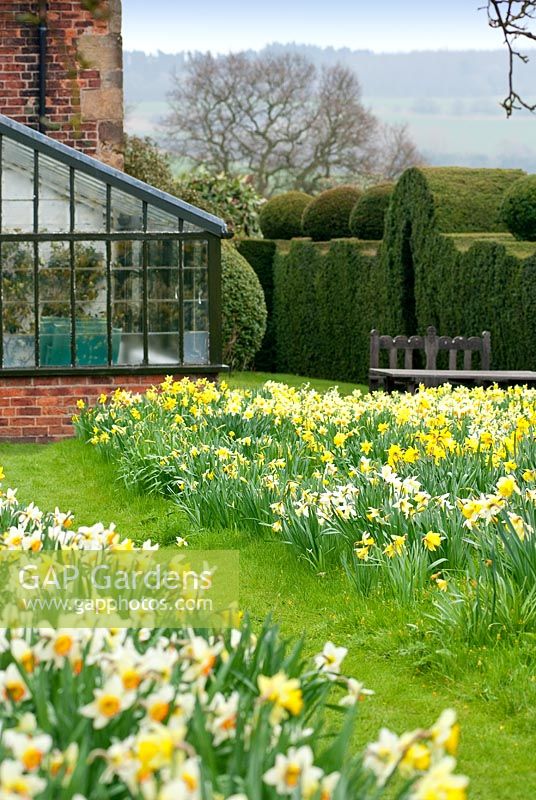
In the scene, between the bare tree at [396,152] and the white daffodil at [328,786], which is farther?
the bare tree at [396,152]

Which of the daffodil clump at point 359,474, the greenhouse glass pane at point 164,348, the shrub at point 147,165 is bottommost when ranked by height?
the daffodil clump at point 359,474

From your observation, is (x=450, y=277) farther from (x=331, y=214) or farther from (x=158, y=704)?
(x=158, y=704)

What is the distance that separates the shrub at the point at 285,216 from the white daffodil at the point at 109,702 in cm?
2503

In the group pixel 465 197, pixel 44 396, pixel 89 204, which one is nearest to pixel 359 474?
pixel 44 396

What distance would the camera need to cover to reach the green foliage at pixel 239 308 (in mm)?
21641

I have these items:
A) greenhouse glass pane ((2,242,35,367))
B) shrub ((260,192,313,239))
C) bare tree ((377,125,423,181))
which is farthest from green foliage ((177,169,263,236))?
bare tree ((377,125,423,181))

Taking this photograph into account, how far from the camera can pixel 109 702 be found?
7.84 ft

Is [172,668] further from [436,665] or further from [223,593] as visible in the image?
[223,593]

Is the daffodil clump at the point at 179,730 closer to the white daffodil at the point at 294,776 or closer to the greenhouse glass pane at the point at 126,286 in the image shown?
the white daffodil at the point at 294,776

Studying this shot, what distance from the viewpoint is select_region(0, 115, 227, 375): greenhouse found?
13.1 metres

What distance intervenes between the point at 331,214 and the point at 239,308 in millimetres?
4366

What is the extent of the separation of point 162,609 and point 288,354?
70.5 feet

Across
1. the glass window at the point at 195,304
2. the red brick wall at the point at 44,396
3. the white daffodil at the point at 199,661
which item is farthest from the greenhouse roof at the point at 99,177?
the white daffodil at the point at 199,661

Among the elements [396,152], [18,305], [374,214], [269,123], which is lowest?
[18,305]
